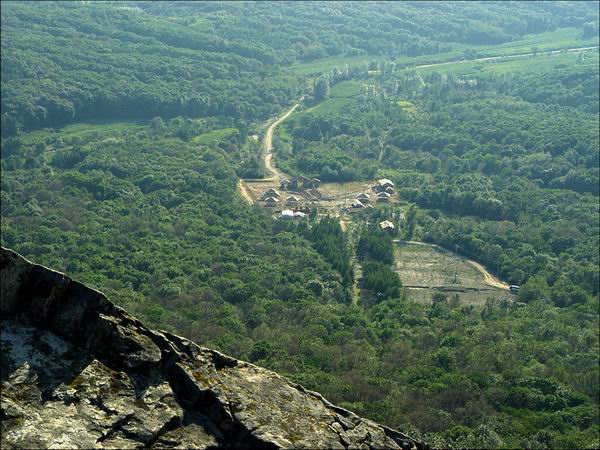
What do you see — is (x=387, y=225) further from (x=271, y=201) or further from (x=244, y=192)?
(x=244, y=192)

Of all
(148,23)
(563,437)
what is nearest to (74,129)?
(148,23)

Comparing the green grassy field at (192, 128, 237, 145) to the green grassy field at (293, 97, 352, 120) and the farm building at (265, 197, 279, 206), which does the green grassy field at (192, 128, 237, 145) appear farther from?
the farm building at (265, 197, 279, 206)

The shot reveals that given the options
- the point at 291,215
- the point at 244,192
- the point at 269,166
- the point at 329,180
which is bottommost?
the point at 329,180

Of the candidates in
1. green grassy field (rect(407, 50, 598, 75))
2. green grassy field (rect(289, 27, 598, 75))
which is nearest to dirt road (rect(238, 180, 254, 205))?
green grassy field (rect(289, 27, 598, 75))

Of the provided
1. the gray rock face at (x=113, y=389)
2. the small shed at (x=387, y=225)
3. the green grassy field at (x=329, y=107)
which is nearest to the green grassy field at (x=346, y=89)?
the green grassy field at (x=329, y=107)

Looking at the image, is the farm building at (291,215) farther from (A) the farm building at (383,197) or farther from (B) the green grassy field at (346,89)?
(B) the green grassy field at (346,89)

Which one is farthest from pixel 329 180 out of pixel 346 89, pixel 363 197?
pixel 346 89

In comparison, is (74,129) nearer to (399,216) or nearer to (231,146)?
(231,146)
